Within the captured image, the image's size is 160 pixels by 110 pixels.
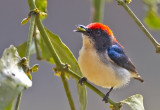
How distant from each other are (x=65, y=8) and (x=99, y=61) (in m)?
4.36

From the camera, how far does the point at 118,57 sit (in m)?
2.16

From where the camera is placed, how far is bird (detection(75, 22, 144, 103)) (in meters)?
1.87

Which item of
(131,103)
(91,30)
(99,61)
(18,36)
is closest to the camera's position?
(131,103)

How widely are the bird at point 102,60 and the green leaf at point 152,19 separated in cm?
113

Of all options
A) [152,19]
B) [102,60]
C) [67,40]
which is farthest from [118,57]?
[67,40]

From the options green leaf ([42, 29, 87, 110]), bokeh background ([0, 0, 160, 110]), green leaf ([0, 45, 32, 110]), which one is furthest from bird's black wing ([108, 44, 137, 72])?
bokeh background ([0, 0, 160, 110])

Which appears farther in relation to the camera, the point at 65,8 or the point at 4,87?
the point at 65,8

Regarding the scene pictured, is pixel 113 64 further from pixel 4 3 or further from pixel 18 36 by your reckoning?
pixel 4 3

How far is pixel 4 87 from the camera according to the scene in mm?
584

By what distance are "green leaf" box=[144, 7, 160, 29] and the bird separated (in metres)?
1.13

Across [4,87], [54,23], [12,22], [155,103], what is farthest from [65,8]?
[4,87]

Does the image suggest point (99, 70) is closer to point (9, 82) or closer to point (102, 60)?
point (102, 60)

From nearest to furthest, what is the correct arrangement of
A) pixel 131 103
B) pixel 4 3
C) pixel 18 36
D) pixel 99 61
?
pixel 131 103 → pixel 99 61 → pixel 18 36 → pixel 4 3

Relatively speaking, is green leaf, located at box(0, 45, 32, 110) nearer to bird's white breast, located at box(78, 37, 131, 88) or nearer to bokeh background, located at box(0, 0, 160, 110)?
bird's white breast, located at box(78, 37, 131, 88)
